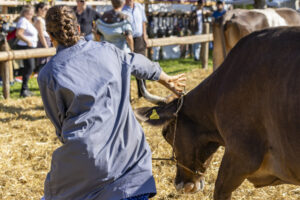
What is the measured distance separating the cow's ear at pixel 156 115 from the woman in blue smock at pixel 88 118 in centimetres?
82

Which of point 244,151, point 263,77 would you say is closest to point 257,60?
point 263,77

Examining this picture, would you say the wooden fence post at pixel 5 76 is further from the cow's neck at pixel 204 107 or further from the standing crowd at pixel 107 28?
the cow's neck at pixel 204 107

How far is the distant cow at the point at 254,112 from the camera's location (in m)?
2.69

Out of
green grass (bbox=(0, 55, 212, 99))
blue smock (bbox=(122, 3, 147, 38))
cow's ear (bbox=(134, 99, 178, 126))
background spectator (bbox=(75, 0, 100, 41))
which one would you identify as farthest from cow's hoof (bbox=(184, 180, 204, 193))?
green grass (bbox=(0, 55, 212, 99))

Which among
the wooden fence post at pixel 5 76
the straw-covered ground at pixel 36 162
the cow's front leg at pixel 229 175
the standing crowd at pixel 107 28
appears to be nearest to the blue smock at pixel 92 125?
the cow's front leg at pixel 229 175

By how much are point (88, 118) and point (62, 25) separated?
1.75 ft

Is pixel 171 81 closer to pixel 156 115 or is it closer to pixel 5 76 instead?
pixel 156 115

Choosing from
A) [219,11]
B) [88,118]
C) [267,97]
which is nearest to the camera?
[88,118]

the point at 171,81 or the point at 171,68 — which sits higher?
the point at 171,81

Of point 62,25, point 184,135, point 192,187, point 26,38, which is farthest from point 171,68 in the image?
point 62,25

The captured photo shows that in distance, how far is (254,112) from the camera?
2.83 metres

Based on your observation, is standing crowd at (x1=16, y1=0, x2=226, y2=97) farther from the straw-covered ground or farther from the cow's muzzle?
the cow's muzzle

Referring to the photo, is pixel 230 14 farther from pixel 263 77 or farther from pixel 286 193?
pixel 263 77

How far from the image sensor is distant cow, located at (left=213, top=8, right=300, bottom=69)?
26.4 ft
